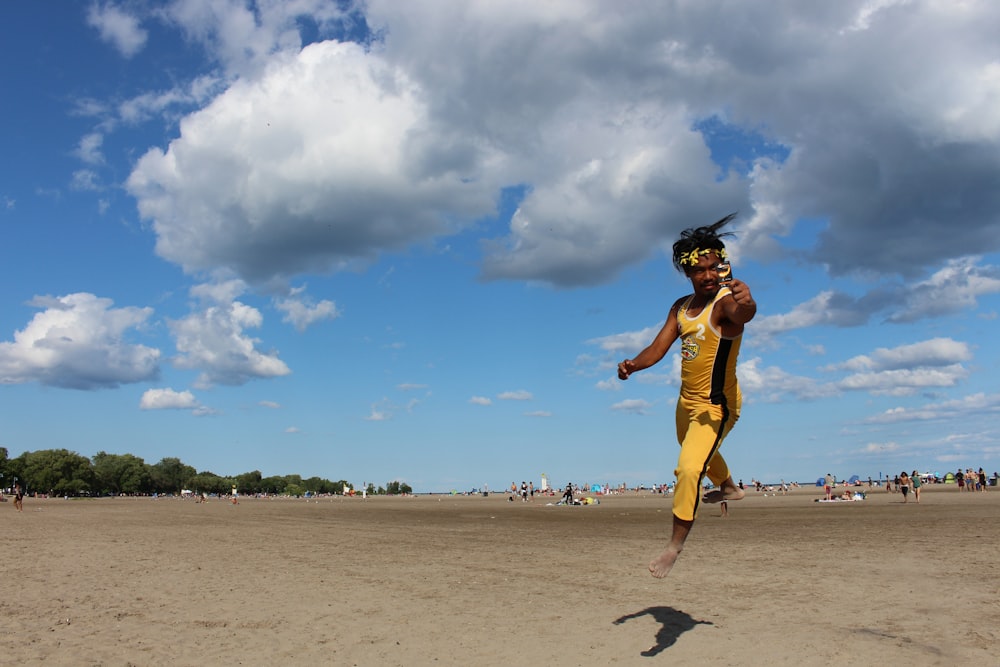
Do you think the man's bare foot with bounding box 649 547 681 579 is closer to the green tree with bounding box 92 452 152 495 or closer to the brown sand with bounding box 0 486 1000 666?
the brown sand with bounding box 0 486 1000 666

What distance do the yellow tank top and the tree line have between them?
11617 cm

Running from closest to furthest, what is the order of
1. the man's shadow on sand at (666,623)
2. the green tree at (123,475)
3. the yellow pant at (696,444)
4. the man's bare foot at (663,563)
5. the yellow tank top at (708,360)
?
the man's bare foot at (663,563) → the yellow pant at (696,444) → the yellow tank top at (708,360) → the man's shadow on sand at (666,623) → the green tree at (123,475)

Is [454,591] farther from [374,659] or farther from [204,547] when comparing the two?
[204,547]

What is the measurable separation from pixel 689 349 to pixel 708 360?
8.5 inches

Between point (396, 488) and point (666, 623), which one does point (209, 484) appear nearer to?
point (396, 488)

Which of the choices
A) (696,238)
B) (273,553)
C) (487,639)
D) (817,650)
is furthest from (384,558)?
(696,238)

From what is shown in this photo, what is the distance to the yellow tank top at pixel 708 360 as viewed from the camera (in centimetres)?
659

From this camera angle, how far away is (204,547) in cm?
2003

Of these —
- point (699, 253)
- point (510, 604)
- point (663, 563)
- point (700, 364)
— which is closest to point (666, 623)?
point (510, 604)

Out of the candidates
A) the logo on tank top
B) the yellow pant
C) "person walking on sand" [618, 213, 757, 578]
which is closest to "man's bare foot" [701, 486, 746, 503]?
"person walking on sand" [618, 213, 757, 578]

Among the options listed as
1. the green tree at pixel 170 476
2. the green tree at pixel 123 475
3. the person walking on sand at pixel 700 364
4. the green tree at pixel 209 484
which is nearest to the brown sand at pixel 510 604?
the person walking on sand at pixel 700 364

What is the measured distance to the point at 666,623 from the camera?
9.11 metres

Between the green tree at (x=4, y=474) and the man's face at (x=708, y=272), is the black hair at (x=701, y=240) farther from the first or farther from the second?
the green tree at (x=4, y=474)

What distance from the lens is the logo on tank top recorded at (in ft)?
22.0
